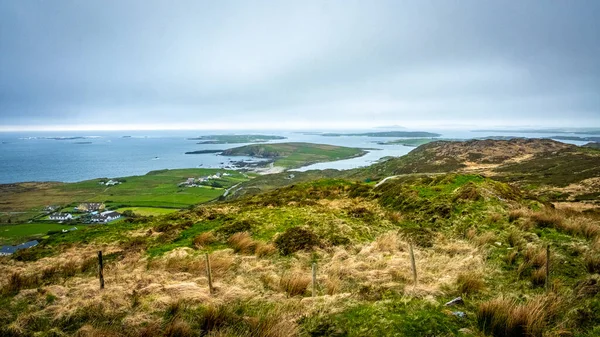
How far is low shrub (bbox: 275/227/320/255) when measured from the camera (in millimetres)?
11148

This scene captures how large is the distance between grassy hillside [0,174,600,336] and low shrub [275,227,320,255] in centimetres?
7

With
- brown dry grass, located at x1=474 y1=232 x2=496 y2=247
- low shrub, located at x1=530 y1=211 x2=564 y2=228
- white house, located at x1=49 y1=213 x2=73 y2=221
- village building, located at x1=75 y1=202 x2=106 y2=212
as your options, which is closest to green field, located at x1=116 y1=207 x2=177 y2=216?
village building, located at x1=75 y1=202 x2=106 y2=212

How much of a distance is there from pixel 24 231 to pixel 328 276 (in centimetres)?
7604

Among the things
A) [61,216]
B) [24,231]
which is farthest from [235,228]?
[61,216]

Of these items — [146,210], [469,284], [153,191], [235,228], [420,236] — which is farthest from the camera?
[153,191]

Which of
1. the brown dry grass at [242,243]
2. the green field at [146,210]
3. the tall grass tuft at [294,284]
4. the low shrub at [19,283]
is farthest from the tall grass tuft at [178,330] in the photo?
the green field at [146,210]

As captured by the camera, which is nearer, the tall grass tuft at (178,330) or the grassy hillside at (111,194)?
the tall grass tuft at (178,330)

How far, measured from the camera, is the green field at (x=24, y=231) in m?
51.0

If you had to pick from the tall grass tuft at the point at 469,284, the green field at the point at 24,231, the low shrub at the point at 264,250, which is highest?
the tall grass tuft at the point at 469,284

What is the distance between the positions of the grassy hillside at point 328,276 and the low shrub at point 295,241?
0.21ft

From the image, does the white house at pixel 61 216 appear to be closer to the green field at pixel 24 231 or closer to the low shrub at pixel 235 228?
the green field at pixel 24 231

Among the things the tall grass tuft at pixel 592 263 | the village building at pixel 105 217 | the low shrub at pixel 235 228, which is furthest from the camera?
the village building at pixel 105 217

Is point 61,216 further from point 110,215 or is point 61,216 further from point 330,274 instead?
point 330,274

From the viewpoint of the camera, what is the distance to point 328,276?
8.16 meters
